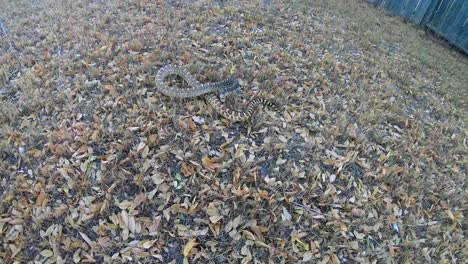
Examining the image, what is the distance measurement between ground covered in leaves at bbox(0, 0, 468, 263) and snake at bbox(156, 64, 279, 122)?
0.11 metres

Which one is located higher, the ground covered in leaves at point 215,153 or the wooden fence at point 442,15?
the wooden fence at point 442,15

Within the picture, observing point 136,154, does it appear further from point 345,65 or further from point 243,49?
point 345,65

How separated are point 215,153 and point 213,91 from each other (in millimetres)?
969

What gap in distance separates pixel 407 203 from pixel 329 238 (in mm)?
1154

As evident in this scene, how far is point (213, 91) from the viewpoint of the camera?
4.24m

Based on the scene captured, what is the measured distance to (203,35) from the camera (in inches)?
220

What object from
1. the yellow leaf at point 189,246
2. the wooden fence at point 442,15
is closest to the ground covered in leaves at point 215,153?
the yellow leaf at point 189,246

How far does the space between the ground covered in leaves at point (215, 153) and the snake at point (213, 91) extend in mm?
108

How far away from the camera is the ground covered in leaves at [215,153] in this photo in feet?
10.2

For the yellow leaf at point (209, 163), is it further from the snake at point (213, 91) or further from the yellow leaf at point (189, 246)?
the yellow leaf at point (189, 246)

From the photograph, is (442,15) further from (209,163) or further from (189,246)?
(189,246)

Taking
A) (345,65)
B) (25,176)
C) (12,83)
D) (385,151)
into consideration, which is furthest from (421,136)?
(12,83)

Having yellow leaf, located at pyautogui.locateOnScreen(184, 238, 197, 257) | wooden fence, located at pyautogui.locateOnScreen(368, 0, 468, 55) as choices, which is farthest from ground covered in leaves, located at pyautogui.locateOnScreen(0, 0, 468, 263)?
wooden fence, located at pyautogui.locateOnScreen(368, 0, 468, 55)

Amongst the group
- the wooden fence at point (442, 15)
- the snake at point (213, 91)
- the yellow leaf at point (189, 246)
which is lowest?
the yellow leaf at point (189, 246)
